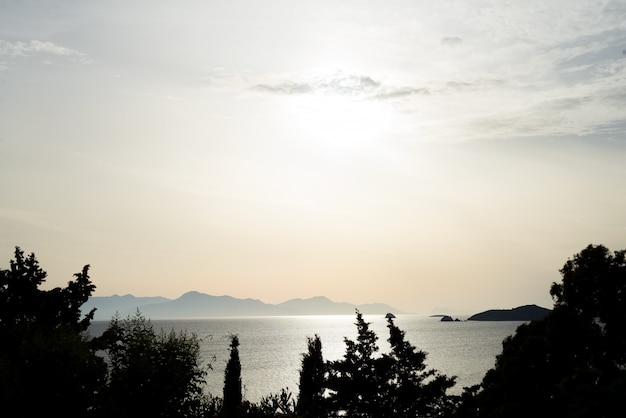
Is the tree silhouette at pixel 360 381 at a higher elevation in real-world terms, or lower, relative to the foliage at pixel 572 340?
lower

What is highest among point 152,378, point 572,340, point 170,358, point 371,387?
point 572,340

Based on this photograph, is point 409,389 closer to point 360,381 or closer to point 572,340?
point 360,381

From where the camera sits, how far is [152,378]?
28.5 metres

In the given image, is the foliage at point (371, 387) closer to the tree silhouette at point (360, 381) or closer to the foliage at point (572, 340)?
the tree silhouette at point (360, 381)

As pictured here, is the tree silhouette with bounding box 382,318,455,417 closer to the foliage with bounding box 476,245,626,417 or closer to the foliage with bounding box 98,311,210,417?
the foliage with bounding box 476,245,626,417

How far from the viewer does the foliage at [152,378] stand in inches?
1100

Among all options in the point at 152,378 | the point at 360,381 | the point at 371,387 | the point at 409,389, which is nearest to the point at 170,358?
the point at 152,378

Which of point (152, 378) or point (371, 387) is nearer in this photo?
point (152, 378)

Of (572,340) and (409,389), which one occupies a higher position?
(572,340)

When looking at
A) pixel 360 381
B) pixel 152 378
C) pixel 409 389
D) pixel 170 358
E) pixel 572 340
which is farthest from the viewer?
pixel 409 389

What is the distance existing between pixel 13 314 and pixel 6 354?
19.8 feet

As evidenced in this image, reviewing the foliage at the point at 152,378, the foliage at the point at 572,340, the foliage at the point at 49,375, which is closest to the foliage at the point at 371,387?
the foliage at the point at 152,378

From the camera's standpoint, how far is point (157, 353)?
29.4m

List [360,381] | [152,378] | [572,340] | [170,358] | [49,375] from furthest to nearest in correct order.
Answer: [360,381]
[170,358]
[152,378]
[49,375]
[572,340]
